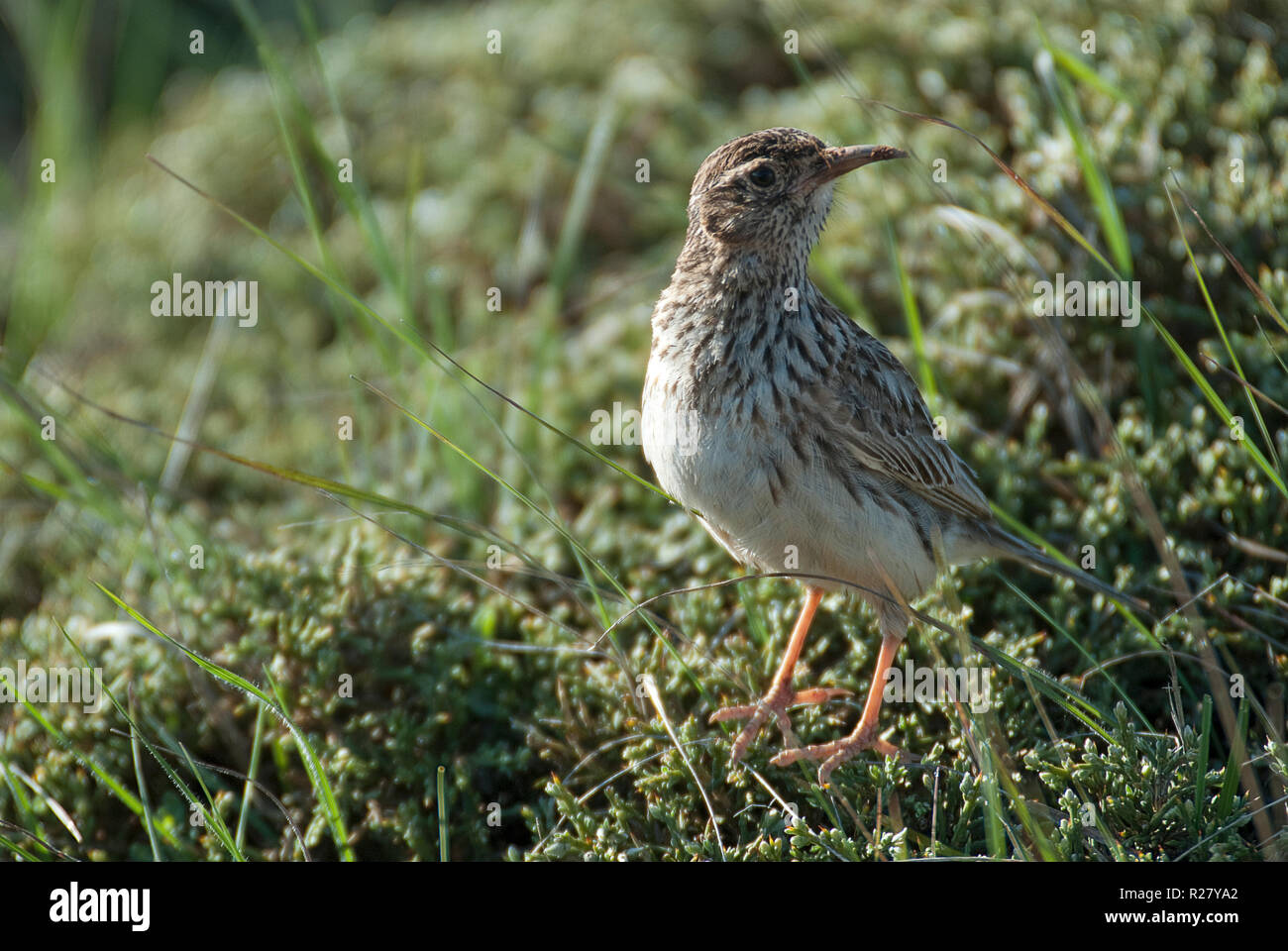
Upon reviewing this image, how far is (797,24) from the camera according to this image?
6777mm

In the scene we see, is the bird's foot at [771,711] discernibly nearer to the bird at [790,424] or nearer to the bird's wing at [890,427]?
the bird at [790,424]

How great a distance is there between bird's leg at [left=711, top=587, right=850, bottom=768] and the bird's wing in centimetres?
54

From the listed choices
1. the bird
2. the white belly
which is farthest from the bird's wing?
the white belly

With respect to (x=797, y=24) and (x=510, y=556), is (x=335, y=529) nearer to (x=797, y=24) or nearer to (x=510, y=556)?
(x=510, y=556)

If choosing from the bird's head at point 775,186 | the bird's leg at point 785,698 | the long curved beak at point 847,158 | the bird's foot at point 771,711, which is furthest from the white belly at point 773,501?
the long curved beak at point 847,158

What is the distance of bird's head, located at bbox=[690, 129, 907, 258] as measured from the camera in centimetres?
371

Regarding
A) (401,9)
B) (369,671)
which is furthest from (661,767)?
(401,9)

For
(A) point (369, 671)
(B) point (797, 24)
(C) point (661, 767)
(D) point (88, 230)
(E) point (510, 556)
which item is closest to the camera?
(C) point (661, 767)

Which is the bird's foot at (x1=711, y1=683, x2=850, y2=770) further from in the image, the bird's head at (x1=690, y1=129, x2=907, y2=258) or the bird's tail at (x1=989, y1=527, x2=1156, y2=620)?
the bird's head at (x1=690, y1=129, x2=907, y2=258)

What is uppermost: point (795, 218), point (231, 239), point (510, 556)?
point (231, 239)

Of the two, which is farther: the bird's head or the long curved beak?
the bird's head

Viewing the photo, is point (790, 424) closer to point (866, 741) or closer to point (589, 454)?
point (866, 741)
